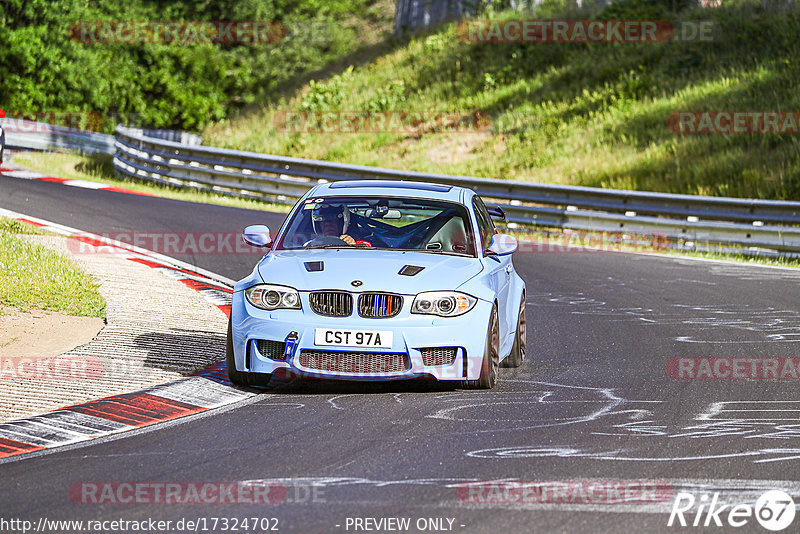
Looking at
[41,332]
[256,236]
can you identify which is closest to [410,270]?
[256,236]

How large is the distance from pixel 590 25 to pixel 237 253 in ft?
77.7

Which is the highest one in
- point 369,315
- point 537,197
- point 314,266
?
point 314,266

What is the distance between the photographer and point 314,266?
8.16m

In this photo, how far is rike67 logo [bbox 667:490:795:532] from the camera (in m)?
5.01

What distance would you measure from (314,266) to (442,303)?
98cm
